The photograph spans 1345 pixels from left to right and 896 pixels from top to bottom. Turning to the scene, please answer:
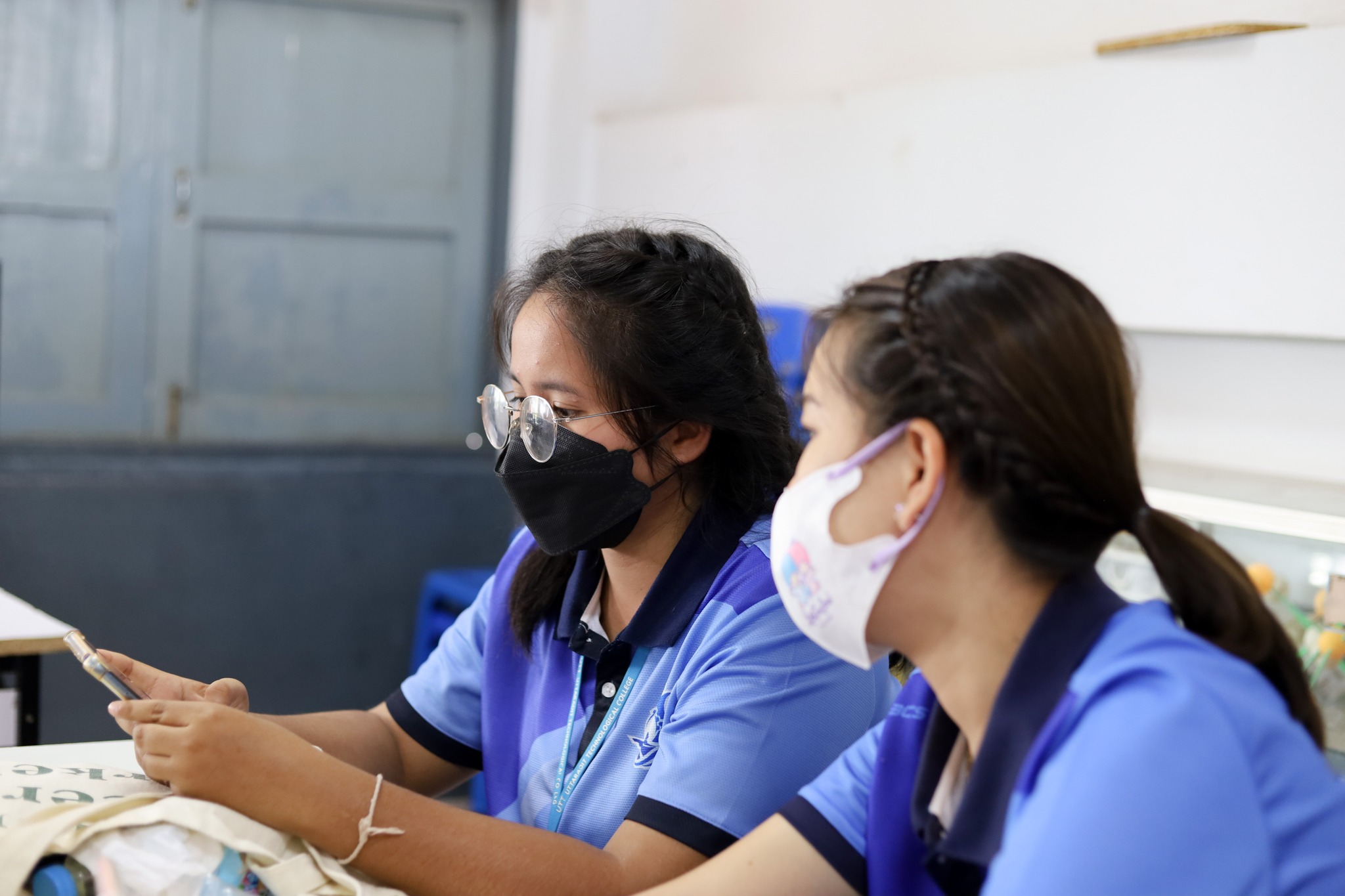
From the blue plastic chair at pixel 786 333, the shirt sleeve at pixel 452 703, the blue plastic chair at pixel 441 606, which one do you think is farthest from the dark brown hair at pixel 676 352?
the blue plastic chair at pixel 441 606

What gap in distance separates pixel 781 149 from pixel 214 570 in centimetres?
195

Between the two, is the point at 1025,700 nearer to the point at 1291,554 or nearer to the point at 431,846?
the point at 431,846

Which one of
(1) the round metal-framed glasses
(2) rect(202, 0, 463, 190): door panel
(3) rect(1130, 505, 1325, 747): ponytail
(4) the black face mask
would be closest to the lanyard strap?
(4) the black face mask

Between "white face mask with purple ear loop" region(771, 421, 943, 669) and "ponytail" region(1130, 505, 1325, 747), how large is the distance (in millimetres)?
171

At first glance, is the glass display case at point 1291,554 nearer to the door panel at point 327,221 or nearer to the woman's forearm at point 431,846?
the woman's forearm at point 431,846

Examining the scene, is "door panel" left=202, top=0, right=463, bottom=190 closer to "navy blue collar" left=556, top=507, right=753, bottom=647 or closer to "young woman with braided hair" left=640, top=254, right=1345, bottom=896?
"navy blue collar" left=556, top=507, right=753, bottom=647

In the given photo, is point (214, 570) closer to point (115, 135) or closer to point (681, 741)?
point (115, 135)

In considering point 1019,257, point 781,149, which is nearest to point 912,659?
point 1019,257

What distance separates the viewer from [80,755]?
4.76 feet

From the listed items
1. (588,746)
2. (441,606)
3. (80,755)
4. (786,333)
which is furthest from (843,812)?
(441,606)

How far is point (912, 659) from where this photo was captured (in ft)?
3.20

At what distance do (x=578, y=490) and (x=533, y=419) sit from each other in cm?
9

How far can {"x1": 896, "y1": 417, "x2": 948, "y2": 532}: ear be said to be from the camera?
88cm

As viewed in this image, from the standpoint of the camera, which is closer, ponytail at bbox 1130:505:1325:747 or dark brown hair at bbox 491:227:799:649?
ponytail at bbox 1130:505:1325:747
